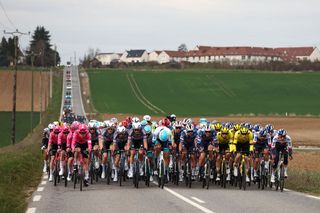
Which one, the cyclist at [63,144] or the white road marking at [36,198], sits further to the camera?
the cyclist at [63,144]

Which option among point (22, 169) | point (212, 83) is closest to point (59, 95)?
point (212, 83)

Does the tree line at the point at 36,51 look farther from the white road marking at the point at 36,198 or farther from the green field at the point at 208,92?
the white road marking at the point at 36,198

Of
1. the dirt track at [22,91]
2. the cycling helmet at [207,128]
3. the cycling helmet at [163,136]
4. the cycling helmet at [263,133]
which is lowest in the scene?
the dirt track at [22,91]

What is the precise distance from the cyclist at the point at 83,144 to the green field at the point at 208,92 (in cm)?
5899

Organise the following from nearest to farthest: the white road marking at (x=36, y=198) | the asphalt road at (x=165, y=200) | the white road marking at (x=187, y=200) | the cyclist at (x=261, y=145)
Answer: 1. the white road marking at (x=187, y=200)
2. the asphalt road at (x=165, y=200)
3. the white road marking at (x=36, y=198)
4. the cyclist at (x=261, y=145)

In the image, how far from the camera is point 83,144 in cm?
1872

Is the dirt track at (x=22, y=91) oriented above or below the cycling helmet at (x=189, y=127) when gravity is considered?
below

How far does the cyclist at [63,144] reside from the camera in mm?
19281

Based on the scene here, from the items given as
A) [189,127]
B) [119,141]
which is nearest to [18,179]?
[119,141]

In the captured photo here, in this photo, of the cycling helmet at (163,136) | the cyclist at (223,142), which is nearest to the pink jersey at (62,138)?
the cycling helmet at (163,136)

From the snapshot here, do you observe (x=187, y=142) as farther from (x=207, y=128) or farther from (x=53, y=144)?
(x=53, y=144)

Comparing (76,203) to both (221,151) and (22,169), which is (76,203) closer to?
(221,151)

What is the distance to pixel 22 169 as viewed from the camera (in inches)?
877

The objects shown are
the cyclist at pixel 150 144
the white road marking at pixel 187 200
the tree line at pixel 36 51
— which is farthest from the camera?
the tree line at pixel 36 51
